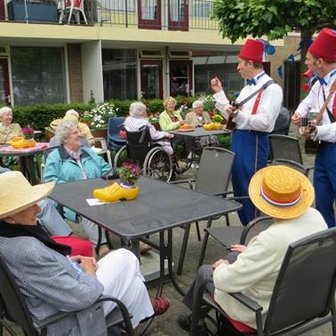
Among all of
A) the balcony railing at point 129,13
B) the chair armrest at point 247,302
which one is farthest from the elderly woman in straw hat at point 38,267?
the balcony railing at point 129,13

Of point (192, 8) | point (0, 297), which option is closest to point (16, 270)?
point (0, 297)

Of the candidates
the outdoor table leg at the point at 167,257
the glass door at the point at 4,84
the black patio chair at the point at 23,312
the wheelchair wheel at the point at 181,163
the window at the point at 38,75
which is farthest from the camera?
the window at the point at 38,75

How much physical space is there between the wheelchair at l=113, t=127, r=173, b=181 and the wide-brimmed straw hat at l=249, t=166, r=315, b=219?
185 inches

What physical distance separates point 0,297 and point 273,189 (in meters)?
1.41

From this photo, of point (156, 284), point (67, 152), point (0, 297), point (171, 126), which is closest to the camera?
point (0, 297)

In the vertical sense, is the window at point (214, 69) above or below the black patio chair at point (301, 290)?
above

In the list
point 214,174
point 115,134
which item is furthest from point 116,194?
point 115,134

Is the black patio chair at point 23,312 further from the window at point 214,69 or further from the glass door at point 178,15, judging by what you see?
the window at point 214,69

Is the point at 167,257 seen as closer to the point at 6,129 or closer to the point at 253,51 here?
the point at 253,51

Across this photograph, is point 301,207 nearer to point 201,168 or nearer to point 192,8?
point 201,168

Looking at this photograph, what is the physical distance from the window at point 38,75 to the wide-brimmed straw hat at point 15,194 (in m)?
12.0

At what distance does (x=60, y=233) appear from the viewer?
3.76 m

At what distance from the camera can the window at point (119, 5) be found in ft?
46.0

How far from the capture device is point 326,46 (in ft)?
12.3
